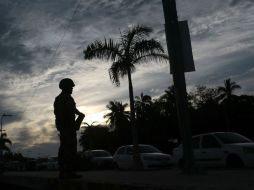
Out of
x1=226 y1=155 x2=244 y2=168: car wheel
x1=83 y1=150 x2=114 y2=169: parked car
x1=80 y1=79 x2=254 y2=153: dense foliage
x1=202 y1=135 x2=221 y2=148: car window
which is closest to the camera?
x1=226 y1=155 x2=244 y2=168: car wheel

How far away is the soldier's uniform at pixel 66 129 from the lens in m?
8.42

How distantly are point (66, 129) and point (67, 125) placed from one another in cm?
7

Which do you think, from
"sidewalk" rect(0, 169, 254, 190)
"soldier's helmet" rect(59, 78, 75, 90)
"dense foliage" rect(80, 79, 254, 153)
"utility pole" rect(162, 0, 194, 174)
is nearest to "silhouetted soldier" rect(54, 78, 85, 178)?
"soldier's helmet" rect(59, 78, 75, 90)

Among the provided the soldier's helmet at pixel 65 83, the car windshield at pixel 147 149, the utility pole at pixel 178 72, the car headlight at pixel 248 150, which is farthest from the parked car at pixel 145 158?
the soldier's helmet at pixel 65 83

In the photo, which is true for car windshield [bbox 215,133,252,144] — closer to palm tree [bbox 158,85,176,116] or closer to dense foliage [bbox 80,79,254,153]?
dense foliage [bbox 80,79,254,153]

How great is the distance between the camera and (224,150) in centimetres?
1670

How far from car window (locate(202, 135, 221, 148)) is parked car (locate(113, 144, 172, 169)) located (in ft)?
12.6

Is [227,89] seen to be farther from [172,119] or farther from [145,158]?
[145,158]

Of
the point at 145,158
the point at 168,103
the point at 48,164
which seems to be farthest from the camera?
the point at 168,103

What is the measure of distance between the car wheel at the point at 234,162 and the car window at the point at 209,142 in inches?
28.9

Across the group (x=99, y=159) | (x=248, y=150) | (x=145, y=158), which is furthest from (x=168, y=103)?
(x=248, y=150)

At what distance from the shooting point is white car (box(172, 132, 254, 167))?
15938mm

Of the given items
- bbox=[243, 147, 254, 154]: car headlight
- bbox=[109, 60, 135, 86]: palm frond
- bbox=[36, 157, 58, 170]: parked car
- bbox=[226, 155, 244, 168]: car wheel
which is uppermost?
bbox=[109, 60, 135, 86]: palm frond

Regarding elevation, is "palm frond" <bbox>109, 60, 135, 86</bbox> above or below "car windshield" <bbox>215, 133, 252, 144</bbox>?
above
